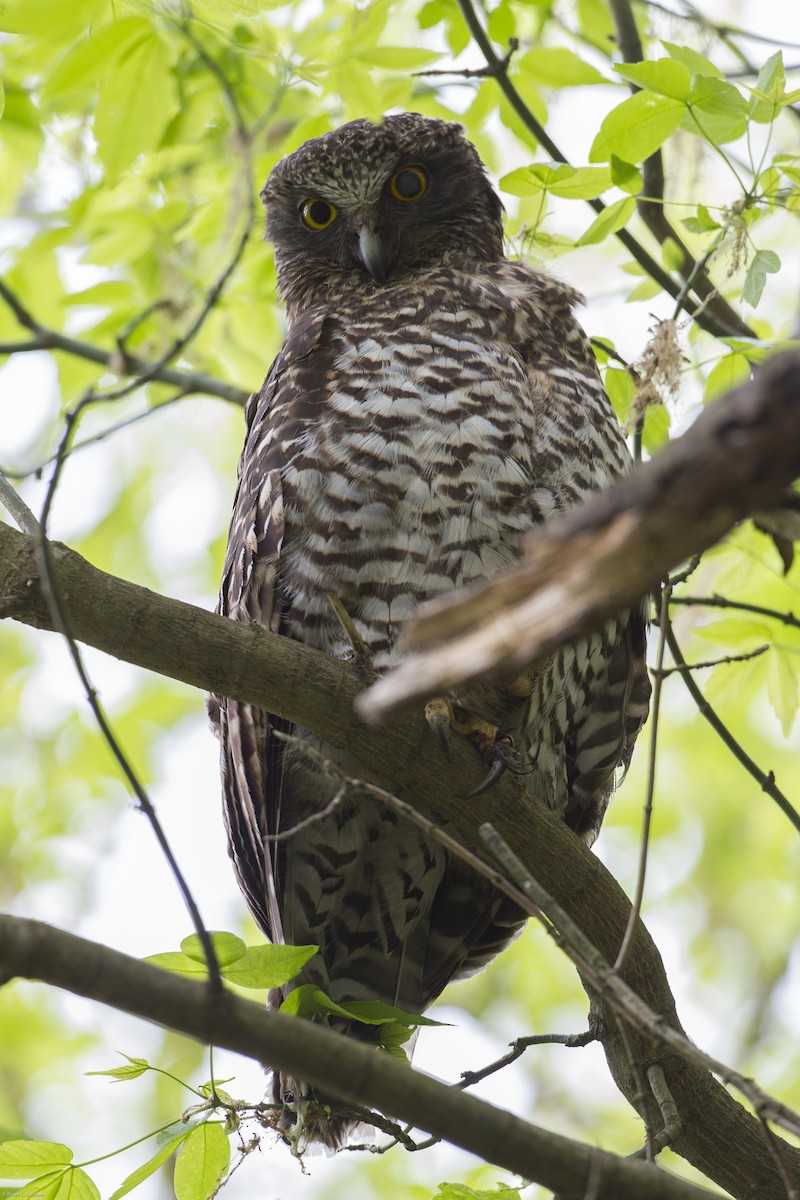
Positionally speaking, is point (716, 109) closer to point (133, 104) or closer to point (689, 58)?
point (689, 58)

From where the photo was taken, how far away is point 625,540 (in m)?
1.41

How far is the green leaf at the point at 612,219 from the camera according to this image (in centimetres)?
386

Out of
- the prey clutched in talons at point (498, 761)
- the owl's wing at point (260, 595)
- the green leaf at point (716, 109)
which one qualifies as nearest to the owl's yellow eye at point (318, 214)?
the owl's wing at point (260, 595)

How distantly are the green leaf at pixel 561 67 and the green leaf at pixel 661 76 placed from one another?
0.88 meters

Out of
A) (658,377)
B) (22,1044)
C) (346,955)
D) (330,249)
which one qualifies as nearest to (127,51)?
(330,249)

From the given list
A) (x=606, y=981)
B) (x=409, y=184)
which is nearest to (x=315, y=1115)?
(x=606, y=981)

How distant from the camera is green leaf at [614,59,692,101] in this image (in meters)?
3.38

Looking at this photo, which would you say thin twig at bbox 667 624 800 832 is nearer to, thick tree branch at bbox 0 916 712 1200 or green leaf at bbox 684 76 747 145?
green leaf at bbox 684 76 747 145

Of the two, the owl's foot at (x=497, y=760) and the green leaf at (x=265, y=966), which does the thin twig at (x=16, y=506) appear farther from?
the owl's foot at (x=497, y=760)

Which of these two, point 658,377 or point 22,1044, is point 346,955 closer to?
point 658,377

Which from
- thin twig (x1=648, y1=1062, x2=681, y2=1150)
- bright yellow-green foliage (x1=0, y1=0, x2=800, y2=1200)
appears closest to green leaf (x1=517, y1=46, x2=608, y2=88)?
bright yellow-green foliage (x1=0, y1=0, x2=800, y2=1200)

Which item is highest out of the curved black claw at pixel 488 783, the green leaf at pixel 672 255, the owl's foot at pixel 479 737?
the green leaf at pixel 672 255

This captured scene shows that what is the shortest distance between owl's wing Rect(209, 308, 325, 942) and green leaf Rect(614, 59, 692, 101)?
4.68 feet

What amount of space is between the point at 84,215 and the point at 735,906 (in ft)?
23.9
